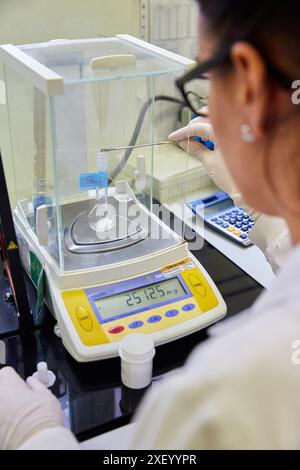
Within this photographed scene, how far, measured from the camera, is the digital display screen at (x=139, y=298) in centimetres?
101

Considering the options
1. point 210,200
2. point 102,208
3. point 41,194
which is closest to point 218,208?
point 210,200

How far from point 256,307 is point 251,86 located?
233 mm

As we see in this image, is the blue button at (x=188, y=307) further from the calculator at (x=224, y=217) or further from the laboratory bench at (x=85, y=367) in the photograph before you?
the calculator at (x=224, y=217)

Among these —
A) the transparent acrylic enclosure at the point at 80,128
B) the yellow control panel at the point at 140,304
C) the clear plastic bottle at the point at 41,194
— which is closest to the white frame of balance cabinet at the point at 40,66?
the transparent acrylic enclosure at the point at 80,128

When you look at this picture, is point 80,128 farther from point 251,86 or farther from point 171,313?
point 251,86

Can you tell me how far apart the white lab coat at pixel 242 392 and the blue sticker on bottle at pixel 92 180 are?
711mm

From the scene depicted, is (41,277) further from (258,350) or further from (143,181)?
(258,350)

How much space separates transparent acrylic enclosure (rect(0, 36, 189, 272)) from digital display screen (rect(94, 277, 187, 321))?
0.10 m

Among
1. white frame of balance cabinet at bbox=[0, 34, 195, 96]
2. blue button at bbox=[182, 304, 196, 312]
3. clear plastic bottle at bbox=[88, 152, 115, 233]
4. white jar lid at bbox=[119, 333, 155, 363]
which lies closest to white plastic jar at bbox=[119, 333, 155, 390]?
white jar lid at bbox=[119, 333, 155, 363]

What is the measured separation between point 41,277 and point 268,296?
0.60 meters

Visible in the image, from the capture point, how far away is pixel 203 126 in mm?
1234

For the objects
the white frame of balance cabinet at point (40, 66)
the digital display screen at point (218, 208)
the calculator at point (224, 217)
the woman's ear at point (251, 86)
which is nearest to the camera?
the woman's ear at point (251, 86)

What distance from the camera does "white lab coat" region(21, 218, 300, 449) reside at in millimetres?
499

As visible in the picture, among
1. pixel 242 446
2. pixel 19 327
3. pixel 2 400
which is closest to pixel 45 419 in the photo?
pixel 2 400
